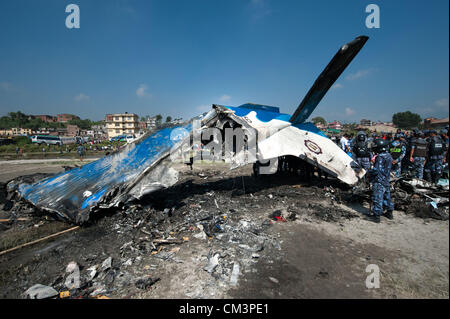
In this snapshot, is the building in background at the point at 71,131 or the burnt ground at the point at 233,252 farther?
the building in background at the point at 71,131

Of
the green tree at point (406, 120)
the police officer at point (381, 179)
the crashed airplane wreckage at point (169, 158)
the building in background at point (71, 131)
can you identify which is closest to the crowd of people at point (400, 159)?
the police officer at point (381, 179)

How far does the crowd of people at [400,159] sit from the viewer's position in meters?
4.67

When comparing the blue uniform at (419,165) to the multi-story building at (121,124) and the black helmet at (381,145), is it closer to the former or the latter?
the black helmet at (381,145)

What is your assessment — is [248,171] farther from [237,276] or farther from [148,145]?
[237,276]

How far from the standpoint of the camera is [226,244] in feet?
12.7

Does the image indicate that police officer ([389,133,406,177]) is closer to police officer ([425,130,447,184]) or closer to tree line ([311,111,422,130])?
police officer ([425,130,447,184])

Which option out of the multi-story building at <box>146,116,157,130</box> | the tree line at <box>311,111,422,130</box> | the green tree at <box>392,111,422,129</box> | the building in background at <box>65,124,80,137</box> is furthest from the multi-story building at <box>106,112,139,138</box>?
the green tree at <box>392,111,422,129</box>

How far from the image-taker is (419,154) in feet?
25.5

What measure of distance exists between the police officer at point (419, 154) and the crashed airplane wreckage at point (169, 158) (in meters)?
A: 3.57

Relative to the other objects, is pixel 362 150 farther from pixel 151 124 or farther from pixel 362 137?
pixel 151 124

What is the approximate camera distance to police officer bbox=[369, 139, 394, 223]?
15.2 ft

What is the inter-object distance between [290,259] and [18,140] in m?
49.3

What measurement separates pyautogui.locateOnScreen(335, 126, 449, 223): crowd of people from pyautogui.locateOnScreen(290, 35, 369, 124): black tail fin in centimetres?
231

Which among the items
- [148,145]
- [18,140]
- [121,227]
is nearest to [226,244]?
[121,227]
